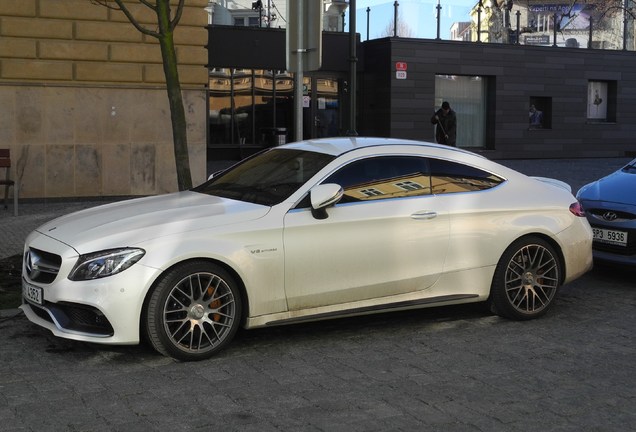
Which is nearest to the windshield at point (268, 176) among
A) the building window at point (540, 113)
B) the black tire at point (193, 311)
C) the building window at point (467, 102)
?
the black tire at point (193, 311)

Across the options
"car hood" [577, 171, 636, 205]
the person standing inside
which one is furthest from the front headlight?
the person standing inside

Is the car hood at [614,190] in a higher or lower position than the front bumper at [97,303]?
higher

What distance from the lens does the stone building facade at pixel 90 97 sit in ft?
45.4

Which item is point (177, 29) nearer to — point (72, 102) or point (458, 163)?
point (72, 102)

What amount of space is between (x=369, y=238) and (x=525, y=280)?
1.53 m

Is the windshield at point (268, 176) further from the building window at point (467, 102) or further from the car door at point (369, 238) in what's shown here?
the building window at point (467, 102)

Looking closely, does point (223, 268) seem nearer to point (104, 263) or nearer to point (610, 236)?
point (104, 263)

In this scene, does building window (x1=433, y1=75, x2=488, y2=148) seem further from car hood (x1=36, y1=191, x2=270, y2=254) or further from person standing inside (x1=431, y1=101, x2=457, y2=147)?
car hood (x1=36, y1=191, x2=270, y2=254)

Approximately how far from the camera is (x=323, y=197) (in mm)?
5629

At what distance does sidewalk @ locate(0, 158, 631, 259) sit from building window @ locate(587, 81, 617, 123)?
2.98m

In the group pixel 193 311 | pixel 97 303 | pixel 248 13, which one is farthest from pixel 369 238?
pixel 248 13

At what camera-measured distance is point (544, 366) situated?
5.36 meters

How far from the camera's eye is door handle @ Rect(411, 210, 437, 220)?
6086 millimetres

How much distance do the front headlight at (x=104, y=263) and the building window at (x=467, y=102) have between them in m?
22.5
